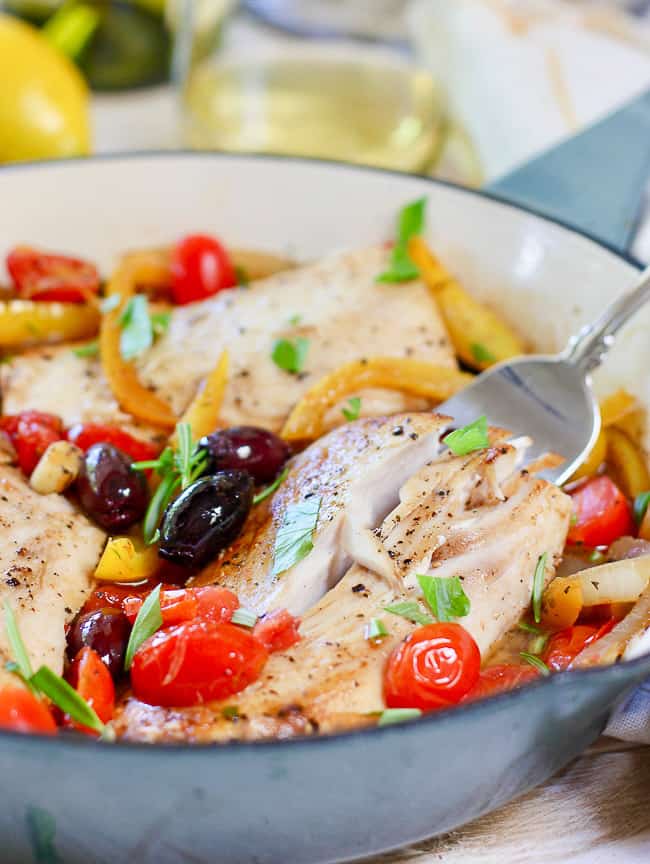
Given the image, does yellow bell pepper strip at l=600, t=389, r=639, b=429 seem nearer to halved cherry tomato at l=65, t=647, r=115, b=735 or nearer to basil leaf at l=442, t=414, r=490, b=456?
basil leaf at l=442, t=414, r=490, b=456

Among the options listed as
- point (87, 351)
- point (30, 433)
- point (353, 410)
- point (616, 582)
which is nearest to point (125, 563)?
point (30, 433)

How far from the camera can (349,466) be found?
2502 mm

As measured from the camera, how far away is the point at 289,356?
3.09 metres

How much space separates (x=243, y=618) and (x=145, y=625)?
0.64 feet

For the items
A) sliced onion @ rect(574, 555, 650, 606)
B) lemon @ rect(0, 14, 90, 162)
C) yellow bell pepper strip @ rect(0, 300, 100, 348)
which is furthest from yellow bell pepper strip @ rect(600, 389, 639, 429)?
lemon @ rect(0, 14, 90, 162)

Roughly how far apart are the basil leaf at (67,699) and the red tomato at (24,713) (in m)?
0.04

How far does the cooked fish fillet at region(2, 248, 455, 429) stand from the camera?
9.95 feet

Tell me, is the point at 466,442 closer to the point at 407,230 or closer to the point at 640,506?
the point at 640,506

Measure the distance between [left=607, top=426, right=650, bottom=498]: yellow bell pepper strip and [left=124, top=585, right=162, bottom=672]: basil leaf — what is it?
4.38ft

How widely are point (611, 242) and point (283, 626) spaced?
1.67 meters

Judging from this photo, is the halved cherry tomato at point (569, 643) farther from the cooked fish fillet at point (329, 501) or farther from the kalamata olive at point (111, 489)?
the kalamata olive at point (111, 489)

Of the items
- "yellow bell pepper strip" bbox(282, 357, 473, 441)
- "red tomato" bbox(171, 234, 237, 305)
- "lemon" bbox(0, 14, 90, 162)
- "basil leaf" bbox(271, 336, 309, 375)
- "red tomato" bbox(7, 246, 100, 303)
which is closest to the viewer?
"yellow bell pepper strip" bbox(282, 357, 473, 441)

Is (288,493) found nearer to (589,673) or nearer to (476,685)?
(476,685)

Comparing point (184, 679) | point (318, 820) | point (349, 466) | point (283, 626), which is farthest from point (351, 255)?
point (318, 820)
